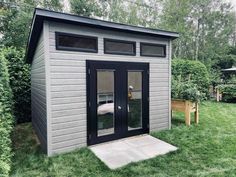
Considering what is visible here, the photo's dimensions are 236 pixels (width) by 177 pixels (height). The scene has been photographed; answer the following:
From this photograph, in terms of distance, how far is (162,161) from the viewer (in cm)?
371

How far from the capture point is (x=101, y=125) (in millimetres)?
4648

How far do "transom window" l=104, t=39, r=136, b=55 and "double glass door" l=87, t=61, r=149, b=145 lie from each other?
0.90 ft

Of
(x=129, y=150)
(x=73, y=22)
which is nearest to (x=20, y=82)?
(x=73, y=22)

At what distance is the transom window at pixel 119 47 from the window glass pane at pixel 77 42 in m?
0.31

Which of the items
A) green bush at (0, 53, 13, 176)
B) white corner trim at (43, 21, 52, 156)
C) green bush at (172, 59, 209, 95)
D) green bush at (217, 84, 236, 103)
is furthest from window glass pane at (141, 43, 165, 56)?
green bush at (217, 84, 236, 103)

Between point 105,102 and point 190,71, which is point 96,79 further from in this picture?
point 190,71

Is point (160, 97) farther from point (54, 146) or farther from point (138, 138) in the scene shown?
point (54, 146)

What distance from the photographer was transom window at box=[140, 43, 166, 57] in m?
5.22

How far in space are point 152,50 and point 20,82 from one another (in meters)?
5.07

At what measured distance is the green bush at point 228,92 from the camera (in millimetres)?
10948

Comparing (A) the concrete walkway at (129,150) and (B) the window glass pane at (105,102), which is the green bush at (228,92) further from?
(B) the window glass pane at (105,102)

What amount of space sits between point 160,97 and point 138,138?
1.36m

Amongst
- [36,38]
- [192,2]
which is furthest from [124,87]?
[192,2]

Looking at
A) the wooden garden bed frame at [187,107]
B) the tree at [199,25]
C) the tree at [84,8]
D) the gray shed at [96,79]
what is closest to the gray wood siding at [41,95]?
the gray shed at [96,79]
